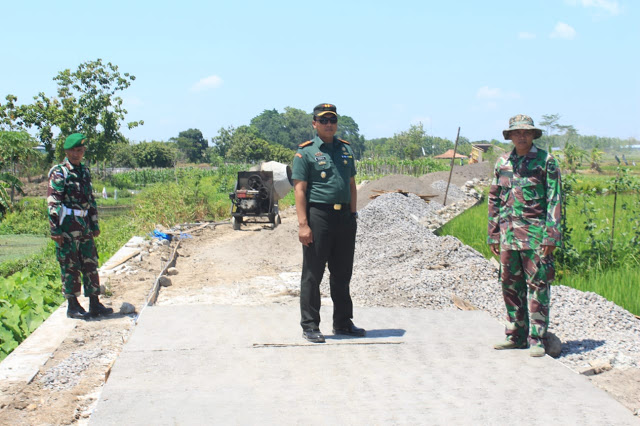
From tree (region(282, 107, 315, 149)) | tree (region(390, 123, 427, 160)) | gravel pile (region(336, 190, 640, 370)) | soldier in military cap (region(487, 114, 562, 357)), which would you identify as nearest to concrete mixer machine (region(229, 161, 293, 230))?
gravel pile (region(336, 190, 640, 370))

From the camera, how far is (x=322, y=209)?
498cm

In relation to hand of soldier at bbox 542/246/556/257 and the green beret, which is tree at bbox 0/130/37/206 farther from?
hand of soldier at bbox 542/246/556/257

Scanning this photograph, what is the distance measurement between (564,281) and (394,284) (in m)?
1.96

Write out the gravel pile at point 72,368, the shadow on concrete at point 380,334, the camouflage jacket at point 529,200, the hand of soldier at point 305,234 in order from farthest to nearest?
the shadow on concrete at point 380,334, the hand of soldier at point 305,234, the camouflage jacket at point 529,200, the gravel pile at point 72,368

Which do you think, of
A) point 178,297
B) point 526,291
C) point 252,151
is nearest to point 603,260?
point 526,291

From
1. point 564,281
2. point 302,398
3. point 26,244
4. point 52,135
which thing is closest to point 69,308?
point 302,398

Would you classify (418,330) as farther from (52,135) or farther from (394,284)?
(52,135)

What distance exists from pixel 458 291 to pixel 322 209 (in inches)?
114

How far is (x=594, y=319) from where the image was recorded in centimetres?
580

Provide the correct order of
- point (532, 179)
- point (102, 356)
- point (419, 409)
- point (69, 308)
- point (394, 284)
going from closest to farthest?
point (419, 409) < point (532, 179) < point (102, 356) < point (69, 308) < point (394, 284)

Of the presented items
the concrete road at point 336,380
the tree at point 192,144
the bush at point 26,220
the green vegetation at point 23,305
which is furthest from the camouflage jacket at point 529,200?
the tree at point 192,144

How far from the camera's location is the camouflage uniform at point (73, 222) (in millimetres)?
6266

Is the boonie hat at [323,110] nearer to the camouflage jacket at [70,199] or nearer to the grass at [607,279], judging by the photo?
the camouflage jacket at [70,199]

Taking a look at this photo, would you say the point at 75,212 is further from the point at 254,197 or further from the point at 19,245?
the point at 19,245
